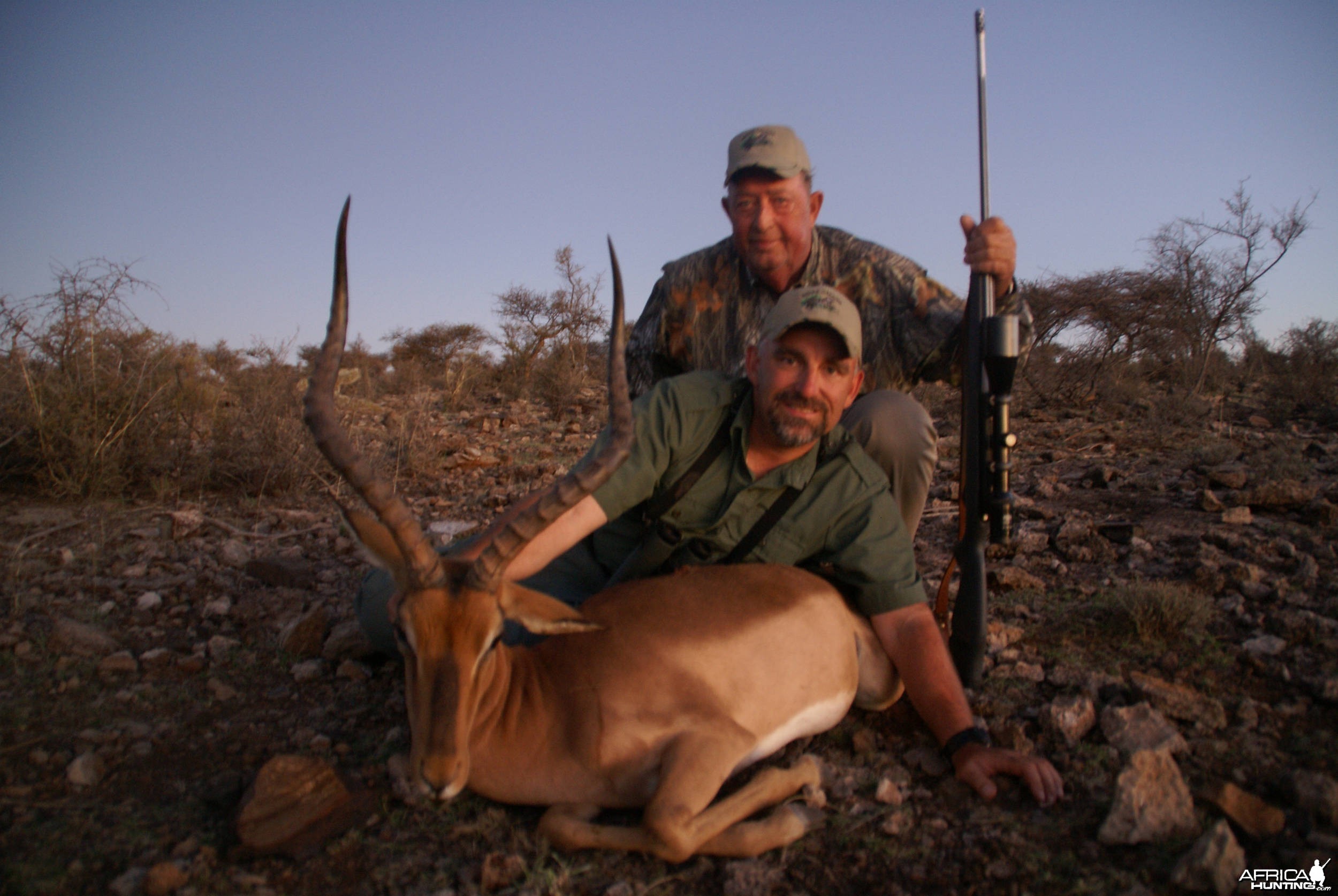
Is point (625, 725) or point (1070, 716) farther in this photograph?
point (1070, 716)

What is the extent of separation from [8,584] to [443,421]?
6.03 m

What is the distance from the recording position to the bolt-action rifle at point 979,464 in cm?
361

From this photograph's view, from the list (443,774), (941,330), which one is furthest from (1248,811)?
(941,330)

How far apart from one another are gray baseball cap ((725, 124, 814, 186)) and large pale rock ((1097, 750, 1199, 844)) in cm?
337

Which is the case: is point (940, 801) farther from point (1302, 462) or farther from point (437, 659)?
point (1302, 462)

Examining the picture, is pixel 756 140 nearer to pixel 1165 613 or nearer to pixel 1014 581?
pixel 1014 581

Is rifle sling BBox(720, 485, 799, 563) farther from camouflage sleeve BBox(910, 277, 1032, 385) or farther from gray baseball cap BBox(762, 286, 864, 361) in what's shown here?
camouflage sleeve BBox(910, 277, 1032, 385)

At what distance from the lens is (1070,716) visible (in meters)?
3.17

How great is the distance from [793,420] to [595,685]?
4.62 ft

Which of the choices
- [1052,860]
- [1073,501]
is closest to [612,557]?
[1052,860]

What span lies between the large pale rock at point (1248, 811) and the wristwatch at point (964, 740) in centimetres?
73

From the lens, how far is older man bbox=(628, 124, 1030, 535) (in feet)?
14.2

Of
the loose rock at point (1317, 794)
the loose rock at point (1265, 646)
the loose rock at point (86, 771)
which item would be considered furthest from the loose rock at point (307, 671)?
the loose rock at point (1265, 646)

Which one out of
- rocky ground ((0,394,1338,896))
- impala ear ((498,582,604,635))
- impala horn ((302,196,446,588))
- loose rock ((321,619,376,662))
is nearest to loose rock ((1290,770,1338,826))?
rocky ground ((0,394,1338,896))
